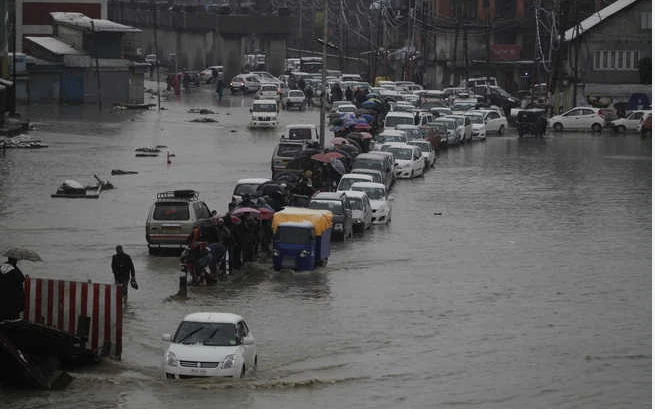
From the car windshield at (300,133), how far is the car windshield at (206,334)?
125 feet

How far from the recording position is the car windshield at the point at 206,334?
23672 mm

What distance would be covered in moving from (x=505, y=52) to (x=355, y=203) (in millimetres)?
71851

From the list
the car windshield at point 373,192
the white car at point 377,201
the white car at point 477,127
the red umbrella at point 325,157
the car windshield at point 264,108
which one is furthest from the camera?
the car windshield at point 264,108

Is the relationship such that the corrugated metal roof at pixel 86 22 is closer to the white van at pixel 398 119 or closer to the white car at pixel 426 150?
the white van at pixel 398 119

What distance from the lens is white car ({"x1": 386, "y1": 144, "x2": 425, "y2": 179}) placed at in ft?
187

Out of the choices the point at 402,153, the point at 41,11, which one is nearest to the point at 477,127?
the point at 402,153

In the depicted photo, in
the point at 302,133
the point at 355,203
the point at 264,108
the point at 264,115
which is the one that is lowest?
the point at 355,203

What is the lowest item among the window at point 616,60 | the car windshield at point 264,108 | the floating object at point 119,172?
the floating object at point 119,172

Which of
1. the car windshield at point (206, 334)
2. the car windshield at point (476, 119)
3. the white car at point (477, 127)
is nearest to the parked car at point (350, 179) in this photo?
the car windshield at point (206, 334)

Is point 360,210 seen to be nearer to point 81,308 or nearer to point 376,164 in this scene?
point 376,164

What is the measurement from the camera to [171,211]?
1407 inches

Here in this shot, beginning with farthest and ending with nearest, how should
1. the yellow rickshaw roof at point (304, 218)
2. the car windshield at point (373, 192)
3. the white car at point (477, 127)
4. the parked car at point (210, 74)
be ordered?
1. the parked car at point (210, 74)
2. the white car at point (477, 127)
3. the car windshield at point (373, 192)
4. the yellow rickshaw roof at point (304, 218)

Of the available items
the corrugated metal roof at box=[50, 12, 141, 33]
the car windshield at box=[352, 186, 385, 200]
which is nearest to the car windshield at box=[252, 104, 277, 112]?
the corrugated metal roof at box=[50, 12, 141, 33]

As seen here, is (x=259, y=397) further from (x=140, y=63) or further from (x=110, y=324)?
(x=140, y=63)
